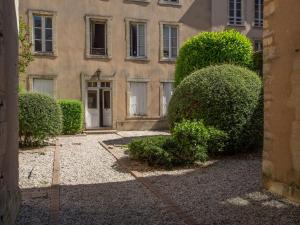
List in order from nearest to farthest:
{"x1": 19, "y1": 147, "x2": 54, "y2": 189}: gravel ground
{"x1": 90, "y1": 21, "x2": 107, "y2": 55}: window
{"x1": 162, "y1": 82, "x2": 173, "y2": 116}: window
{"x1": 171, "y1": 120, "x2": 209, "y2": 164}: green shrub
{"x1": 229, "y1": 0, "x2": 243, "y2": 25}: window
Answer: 1. {"x1": 19, "y1": 147, "x2": 54, "y2": 189}: gravel ground
2. {"x1": 171, "y1": 120, "x2": 209, "y2": 164}: green shrub
3. {"x1": 90, "y1": 21, "x2": 107, "y2": 55}: window
4. {"x1": 162, "y1": 82, "x2": 173, "y2": 116}: window
5. {"x1": 229, "y1": 0, "x2": 243, "y2": 25}: window

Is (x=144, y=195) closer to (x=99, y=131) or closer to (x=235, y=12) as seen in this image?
(x=99, y=131)

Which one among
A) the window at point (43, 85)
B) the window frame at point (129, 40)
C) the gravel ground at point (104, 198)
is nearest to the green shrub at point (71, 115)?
the window at point (43, 85)

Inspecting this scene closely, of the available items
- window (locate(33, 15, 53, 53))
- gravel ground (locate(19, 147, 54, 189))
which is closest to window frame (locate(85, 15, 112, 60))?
window (locate(33, 15, 53, 53))

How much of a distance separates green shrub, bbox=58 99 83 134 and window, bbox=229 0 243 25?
1015 cm

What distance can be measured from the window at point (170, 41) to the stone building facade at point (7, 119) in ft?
50.2

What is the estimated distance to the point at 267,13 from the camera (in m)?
5.92

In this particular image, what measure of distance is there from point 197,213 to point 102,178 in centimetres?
285

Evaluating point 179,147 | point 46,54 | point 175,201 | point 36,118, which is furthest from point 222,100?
point 46,54

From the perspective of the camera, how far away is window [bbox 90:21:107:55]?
18484mm

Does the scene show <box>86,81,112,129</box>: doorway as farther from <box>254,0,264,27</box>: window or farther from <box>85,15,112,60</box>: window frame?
<box>254,0,264,27</box>: window

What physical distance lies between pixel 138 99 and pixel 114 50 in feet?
9.08

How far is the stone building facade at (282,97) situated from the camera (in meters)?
5.20

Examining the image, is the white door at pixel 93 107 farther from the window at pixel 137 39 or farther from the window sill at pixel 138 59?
the window at pixel 137 39

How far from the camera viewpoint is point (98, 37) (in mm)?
18734
